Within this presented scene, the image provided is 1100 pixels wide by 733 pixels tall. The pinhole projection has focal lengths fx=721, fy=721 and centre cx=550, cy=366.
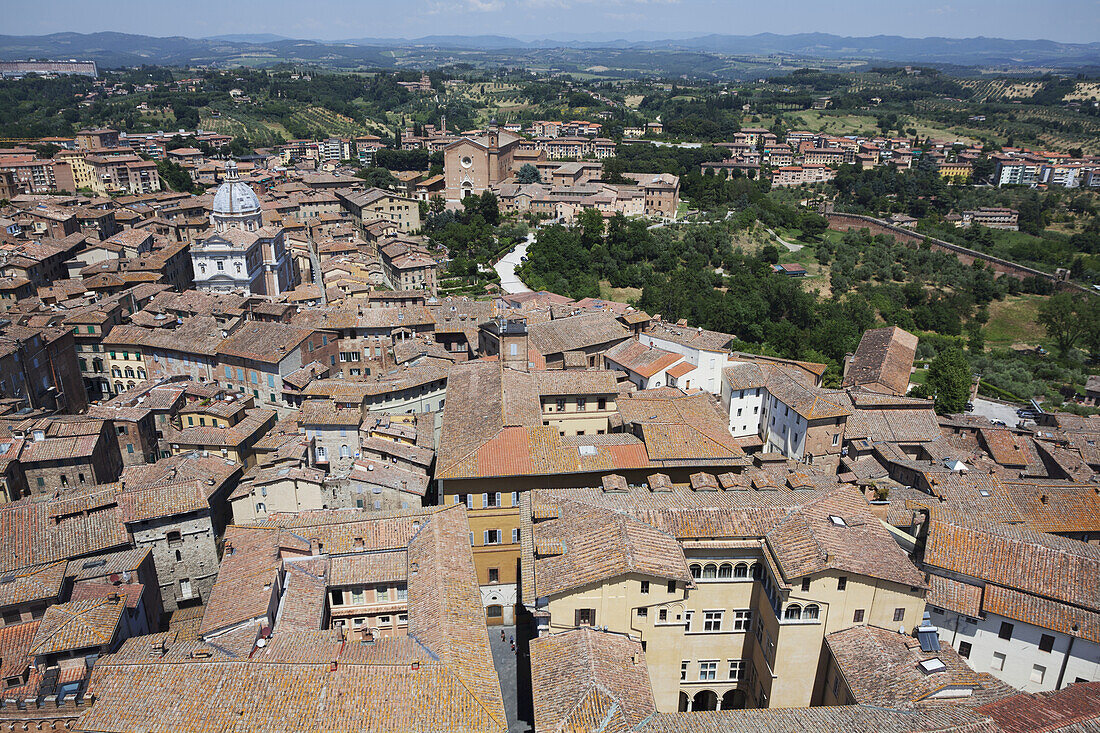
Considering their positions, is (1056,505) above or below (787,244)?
above

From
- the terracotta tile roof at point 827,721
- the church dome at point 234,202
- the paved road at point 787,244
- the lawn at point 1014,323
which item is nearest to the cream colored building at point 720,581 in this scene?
the terracotta tile roof at point 827,721

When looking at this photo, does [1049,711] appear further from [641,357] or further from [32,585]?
[32,585]

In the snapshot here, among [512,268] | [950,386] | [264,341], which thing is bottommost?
[950,386]

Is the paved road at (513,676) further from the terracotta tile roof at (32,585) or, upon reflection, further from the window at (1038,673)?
the window at (1038,673)

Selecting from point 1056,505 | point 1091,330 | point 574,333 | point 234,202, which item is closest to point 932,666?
point 1056,505

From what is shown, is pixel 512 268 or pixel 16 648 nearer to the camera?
pixel 16 648

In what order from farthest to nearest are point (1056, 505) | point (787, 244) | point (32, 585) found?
1. point (787, 244)
2. point (1056, 505)
3. point (32, 585)

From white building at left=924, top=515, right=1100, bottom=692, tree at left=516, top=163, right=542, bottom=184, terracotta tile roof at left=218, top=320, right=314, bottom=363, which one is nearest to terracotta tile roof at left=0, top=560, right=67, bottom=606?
terracotta tile roof at left=218, top=320, right=314, bottom=363

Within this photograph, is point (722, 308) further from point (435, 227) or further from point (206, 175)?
point (206, 175)
